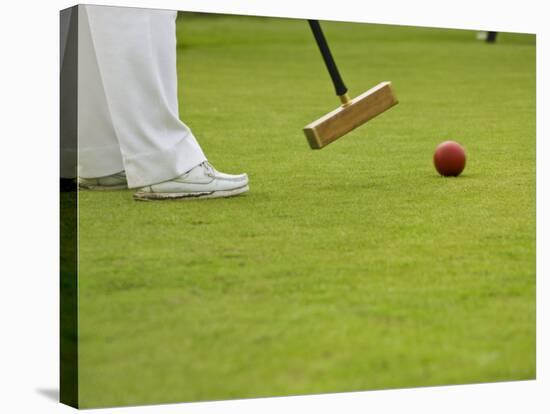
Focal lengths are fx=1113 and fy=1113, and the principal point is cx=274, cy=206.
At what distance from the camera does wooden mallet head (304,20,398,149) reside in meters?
3.98

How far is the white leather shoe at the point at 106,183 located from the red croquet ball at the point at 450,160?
1377mm

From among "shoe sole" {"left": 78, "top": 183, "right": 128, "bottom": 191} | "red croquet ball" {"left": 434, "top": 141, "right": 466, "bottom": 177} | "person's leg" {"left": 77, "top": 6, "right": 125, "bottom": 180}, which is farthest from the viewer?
"red croquet ball" {"left": 434, "top": 141, "right": 466, "bottom": 177}

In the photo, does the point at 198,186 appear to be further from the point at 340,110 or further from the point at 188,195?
the point at 340,110

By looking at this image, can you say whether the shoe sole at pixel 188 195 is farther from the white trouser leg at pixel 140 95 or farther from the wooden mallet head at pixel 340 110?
the wooden mallet head at pixel 340 110

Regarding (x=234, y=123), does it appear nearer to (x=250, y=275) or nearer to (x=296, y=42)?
(x=296, y=42)

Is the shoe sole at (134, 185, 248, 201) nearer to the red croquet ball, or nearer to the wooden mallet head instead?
the wooden mallet head

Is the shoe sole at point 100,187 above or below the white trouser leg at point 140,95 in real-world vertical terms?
below

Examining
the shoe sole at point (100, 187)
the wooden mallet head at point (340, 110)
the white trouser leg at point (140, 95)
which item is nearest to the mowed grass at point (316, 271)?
the shoe sole at point (100, 187)

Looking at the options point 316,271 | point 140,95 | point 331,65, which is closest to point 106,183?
point 140,95

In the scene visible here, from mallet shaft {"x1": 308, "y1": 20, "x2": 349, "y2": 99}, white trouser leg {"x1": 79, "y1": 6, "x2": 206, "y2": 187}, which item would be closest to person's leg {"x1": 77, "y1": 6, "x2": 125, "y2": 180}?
white trouser leg {"x1": 79, "y1": 6, "x2": 206, "y2": 187}

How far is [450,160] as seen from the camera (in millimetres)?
→ 4562

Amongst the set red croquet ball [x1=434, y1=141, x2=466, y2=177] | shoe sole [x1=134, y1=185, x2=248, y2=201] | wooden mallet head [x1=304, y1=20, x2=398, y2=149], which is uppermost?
wooden mallet head [x1=304, y1=20, x2=398, y2=149]

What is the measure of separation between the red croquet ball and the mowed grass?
68mm

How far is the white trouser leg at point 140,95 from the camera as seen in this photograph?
3.56m
